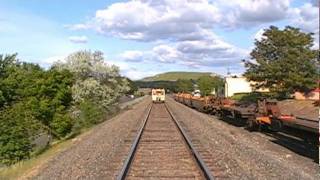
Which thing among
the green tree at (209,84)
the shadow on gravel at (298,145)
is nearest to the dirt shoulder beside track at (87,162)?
Result: the shadow on gravel at (298,145)

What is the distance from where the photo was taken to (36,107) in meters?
33.5

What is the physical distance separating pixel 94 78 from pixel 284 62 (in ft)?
63.1

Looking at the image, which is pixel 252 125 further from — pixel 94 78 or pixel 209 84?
pixel 209 84

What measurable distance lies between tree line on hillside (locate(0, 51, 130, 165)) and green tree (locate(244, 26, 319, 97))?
15769 mm

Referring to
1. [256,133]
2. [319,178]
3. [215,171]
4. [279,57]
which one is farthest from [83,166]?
[279,57]

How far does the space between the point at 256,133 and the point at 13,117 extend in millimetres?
12183

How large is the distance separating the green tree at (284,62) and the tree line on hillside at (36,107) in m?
15.8

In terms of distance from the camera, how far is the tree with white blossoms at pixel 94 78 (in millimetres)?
52688

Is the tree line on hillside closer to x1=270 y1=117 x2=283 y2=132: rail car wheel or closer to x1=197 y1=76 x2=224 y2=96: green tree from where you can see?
x1=270 y1=117 x2=283 y2=132: rail car wheel

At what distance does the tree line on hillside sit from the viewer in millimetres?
25700

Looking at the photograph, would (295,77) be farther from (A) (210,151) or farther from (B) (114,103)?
(A) (210,151)

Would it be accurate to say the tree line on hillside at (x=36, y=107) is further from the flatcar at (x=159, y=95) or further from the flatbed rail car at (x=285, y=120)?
the flatcar at (x=159, y=95)

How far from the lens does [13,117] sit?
91.8 ft

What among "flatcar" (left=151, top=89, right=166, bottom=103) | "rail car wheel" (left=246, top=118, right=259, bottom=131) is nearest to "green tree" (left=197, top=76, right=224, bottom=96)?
"flatcar" (left=151, top=89, right=166, bottom=103)
